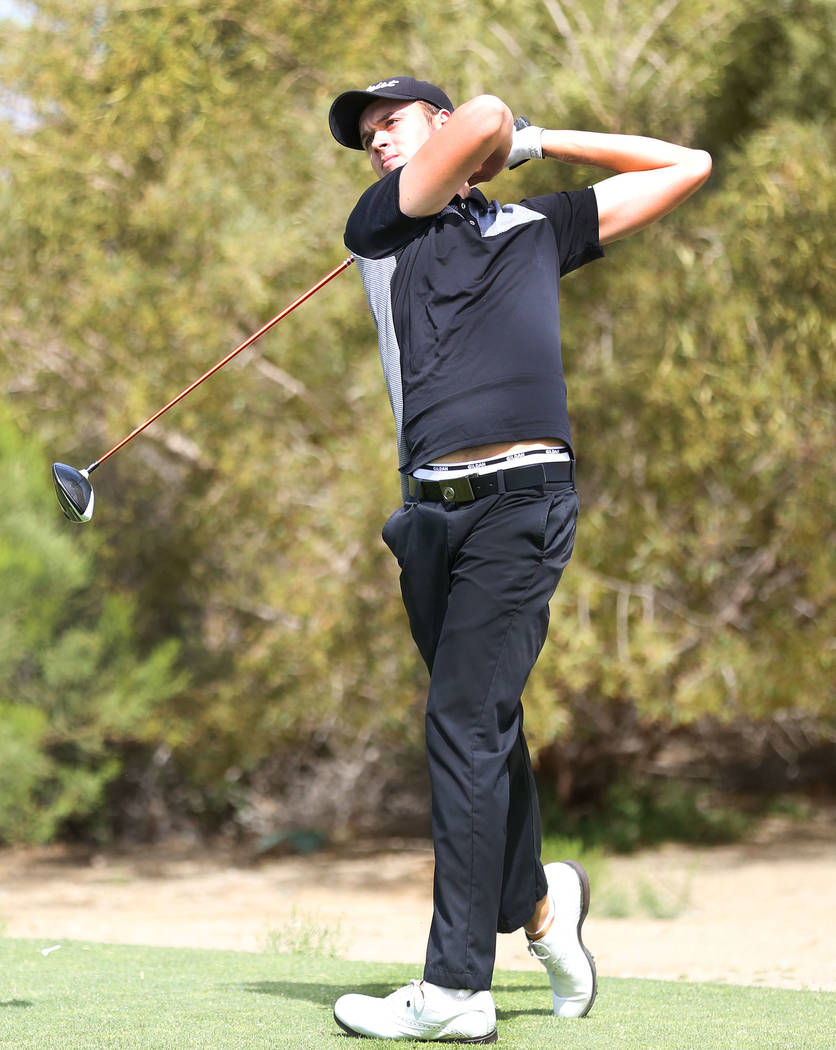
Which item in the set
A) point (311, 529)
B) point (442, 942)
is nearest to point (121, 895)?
point (311, 529)

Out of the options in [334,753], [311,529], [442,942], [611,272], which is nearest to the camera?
[442,942]

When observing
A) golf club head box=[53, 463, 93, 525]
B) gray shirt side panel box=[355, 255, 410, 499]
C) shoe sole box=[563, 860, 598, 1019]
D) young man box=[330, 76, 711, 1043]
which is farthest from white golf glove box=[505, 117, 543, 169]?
shoe sole box=[563, 860, 598, 1019]

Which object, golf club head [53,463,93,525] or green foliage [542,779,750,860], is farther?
green foliage [542,779,750,860]

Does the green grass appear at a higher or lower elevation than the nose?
lower

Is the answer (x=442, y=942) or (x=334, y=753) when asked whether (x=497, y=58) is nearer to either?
(x=334, y=753)

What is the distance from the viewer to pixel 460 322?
2.83 meters

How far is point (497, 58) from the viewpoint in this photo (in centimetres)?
824

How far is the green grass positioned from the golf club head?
3.64 feet

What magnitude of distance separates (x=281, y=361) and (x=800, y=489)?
338cm

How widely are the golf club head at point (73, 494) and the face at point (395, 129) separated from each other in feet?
3.40

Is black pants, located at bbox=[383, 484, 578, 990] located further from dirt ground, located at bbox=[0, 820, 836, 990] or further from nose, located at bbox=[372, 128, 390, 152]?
dirt ground, located at bbox=[0, 820, 836, 990]

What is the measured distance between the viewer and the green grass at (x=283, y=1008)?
2738 mm

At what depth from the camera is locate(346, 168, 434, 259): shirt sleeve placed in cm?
282

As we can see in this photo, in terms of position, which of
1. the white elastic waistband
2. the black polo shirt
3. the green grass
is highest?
the black polo shirt
